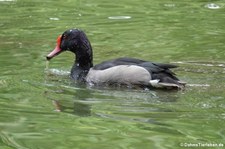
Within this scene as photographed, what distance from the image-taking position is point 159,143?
23.4ft

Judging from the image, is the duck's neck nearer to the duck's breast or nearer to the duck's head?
the duck's head

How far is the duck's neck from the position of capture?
10.9 m

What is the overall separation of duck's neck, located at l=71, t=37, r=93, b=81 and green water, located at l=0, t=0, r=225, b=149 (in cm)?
24

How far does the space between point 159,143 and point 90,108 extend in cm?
191

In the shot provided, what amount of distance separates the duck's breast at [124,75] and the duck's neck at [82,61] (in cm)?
58

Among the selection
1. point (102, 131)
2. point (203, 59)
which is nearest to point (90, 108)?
point (102, 131)

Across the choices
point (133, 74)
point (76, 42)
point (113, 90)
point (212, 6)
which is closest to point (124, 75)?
point (133, 74)

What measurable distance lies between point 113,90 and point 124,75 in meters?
0.34

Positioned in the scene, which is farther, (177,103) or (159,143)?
(177,103)

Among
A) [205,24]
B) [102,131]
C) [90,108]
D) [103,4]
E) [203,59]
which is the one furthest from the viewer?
[103,4]

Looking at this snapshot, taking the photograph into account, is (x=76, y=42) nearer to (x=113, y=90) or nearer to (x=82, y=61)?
(x=82, y=61)

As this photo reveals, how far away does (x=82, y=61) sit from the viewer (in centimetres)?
1112

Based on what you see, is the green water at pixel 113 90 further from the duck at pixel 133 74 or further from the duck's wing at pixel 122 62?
the duck's wing at pixel 122 62

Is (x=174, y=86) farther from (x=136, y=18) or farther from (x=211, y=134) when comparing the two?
(x=136, y=18)
